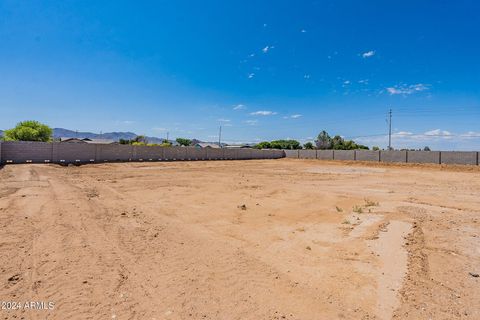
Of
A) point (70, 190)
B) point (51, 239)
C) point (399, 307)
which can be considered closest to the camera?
point (399, 307)

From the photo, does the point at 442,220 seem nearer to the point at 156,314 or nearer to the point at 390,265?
the point at 390,265

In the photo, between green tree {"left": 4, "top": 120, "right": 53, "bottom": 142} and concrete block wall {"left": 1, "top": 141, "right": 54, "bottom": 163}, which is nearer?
concrete block wall {"left": 1, "top": 141, "right": 54, "bottom": 163}

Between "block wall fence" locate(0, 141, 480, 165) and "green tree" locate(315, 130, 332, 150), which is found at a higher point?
"green tree" locate(315, 130, 332, 150)

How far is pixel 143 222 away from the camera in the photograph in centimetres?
698

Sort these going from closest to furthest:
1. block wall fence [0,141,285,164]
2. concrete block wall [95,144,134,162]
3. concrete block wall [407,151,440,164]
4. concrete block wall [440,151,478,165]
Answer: block wall fence [0,141,285,164] → concrete block wall [95,144,134,162] → concrete block wall [440,151,478,165] → concrete block wall [407,151,440,164]

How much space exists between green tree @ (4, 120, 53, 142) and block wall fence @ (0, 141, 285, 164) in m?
27.8

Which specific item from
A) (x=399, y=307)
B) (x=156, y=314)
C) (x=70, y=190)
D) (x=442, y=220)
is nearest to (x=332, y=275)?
(x=399, y=307)

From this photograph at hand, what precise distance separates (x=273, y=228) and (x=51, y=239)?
180 inches

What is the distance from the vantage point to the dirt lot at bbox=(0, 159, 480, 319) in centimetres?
337

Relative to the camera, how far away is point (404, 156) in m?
40.0

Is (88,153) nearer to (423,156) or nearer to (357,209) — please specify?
(357,209)

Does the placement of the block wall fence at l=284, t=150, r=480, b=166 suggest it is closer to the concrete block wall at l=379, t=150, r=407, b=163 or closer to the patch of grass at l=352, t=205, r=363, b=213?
the concrete block wall at l=379, t=150, r=407, b=163

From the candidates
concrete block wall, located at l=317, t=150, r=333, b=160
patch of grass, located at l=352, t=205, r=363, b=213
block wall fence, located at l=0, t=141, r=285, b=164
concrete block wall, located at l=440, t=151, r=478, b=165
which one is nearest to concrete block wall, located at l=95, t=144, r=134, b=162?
block wall fence, located at l=0, t=141, r=285, b=164

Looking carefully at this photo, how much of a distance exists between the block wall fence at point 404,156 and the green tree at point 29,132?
46.2 metres
